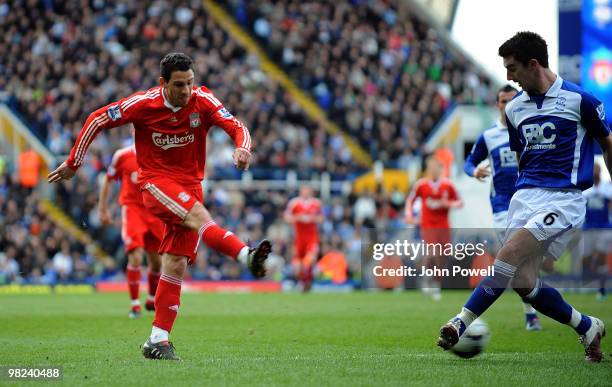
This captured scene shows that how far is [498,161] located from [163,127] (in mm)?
5223

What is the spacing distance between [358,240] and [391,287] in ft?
8.05

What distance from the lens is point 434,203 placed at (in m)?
20.5

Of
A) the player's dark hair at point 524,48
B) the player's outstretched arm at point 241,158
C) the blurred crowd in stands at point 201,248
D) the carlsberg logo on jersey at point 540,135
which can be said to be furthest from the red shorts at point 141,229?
the blurred crowd in stands at point 201,248

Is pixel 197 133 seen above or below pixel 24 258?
above

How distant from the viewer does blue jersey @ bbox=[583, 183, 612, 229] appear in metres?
22.7

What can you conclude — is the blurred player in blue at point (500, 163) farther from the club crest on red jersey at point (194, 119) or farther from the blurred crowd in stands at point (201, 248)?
the blurred crowd in stands at point (201, 248)

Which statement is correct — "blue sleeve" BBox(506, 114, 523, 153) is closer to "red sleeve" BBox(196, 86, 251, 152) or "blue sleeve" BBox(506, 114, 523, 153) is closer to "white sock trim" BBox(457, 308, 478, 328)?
"white sock trim" BBox(457, 308, 478, 328)

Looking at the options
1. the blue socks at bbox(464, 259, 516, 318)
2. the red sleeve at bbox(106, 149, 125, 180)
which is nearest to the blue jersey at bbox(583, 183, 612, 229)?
the red sleeve at bbox(106, 149, 125, 180)

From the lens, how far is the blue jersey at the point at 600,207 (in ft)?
74.3

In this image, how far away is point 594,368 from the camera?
26.5 feet

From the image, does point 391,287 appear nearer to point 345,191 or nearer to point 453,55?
point 345,191

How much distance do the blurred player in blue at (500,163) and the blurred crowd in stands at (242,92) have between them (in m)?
14.9

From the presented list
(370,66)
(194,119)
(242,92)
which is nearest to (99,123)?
(194,119)

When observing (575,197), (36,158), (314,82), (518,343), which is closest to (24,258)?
(36,158)
